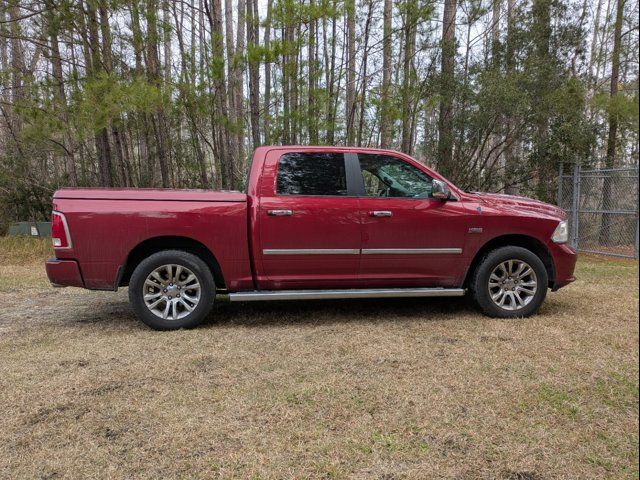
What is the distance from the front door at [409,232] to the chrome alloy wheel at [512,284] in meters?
0.40

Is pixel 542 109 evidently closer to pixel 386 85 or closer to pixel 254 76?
pixel 386 85

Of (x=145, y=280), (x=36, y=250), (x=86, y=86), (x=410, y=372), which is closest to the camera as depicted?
(x=410, y=372)

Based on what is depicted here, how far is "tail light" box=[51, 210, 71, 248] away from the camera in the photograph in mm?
4277

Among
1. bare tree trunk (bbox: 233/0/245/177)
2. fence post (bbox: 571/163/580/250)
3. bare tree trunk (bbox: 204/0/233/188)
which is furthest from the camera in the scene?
bare tree trunk (bbox: 233/0/245/177)

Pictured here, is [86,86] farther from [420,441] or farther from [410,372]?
[420,441]

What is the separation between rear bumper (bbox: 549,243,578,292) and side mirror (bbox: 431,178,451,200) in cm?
128

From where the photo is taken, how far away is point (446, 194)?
15.5 feet

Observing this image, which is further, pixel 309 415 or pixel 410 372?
pixel 410 372

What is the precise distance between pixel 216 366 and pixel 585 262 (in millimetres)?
7032

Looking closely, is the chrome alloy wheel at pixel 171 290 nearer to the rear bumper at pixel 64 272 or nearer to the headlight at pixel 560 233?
the rear bumper at pixel 64 272

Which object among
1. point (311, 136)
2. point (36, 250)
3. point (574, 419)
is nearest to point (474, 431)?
point (574, 419)

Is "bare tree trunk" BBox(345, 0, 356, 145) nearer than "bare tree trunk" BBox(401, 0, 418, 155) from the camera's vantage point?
No

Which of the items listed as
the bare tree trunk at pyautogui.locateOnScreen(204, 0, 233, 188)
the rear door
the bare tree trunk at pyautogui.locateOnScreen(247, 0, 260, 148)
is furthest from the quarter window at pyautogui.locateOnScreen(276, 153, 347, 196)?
the bare tree trunk at pyautogui.locateOnScreen(204, 0, 233, 188)

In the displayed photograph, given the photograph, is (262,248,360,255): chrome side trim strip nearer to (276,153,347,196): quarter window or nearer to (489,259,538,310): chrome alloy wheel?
(276,153,347,196): quarter window
